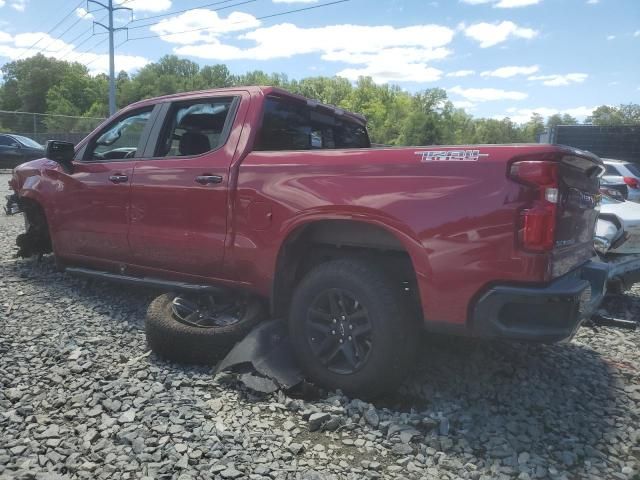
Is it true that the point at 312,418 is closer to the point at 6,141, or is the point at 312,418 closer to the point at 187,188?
the point at 187,188

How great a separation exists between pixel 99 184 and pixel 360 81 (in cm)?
10732

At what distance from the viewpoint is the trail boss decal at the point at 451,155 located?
2.61 metres

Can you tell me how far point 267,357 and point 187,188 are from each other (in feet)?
4.66

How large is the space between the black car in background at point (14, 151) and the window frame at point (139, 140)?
1766 cm

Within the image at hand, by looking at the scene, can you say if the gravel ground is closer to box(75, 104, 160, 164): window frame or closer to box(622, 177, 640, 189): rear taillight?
box(75, 104, 160, 164): window frame

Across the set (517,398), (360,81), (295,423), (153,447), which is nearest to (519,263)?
(517,398)

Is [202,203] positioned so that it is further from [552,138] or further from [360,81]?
[360,81]

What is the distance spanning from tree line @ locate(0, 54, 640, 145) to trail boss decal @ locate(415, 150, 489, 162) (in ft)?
197

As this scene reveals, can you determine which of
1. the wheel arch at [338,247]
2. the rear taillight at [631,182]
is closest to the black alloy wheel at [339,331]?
the wheel arch at [338,247]

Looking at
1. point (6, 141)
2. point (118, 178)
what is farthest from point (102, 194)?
point (6, 141)

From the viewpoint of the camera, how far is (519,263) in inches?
99.4

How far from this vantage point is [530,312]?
2.62 metres

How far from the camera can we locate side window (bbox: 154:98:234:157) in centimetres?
397

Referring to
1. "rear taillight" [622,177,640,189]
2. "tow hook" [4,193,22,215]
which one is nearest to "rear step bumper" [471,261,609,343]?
"tow hook" [4,193,22,215]
